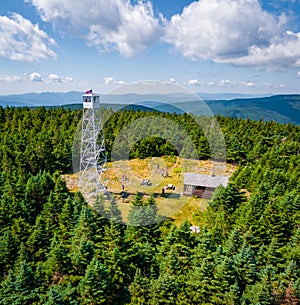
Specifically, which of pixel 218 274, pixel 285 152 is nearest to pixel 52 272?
pixel 218 274

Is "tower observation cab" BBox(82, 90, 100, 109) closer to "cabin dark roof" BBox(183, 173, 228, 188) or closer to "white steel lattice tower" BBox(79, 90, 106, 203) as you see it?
"white steel lattice tower" BBox(79, 90, 106, 203)

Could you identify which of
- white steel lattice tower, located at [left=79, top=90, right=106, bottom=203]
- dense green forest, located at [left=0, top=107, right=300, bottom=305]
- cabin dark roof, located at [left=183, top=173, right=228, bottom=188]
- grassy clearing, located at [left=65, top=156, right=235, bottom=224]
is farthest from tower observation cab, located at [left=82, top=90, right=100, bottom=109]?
cabin dark roof, located at [left=183, top=173, right=228, bottom=188]

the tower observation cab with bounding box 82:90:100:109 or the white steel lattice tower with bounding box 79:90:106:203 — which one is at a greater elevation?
the tower observation cab with bounding box 82:90:100:109

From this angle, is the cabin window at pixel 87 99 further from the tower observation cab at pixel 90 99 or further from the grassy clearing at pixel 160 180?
the grassy clearing at pixel 160 180

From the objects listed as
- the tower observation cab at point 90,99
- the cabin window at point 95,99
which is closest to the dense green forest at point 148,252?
the tower observation cab at point 90,99

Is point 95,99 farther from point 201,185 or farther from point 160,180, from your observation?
point 160,180

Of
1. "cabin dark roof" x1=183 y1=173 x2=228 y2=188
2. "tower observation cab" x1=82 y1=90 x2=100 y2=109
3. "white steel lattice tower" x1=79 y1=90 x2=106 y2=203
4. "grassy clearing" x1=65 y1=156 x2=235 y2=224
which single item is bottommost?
"grassy clearing" x1=65 y1=156 x2=235 y2=224

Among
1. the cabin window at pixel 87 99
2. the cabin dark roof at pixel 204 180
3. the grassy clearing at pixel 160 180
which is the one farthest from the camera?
the cabin dark roof at pixel 204 180

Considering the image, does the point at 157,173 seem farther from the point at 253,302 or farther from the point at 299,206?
the point at 253,302
